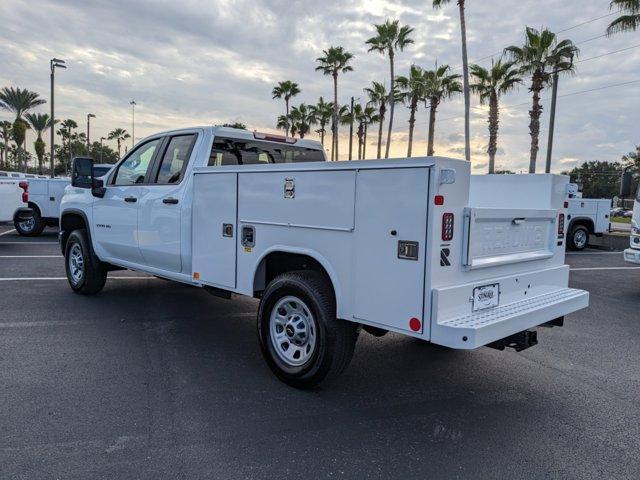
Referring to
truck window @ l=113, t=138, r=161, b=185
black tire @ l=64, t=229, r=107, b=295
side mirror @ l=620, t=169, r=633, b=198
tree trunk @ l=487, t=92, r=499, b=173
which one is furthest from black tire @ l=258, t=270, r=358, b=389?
tree trunk @ l=487, t=92, r=499, b=173

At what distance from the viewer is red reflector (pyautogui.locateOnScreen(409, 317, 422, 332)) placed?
333 cm

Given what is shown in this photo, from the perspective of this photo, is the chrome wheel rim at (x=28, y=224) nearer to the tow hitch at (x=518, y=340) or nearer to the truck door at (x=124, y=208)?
the truck door at (x=124, y=208)

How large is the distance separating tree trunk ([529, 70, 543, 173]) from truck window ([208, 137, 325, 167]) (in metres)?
24.4

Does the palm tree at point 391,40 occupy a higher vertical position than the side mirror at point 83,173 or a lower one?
higher

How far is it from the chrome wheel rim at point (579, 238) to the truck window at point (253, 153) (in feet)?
41.7

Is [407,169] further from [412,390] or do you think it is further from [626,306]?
[626,306]

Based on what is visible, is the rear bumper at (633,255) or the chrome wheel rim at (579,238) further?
the chrome wheel rim at (579,238)

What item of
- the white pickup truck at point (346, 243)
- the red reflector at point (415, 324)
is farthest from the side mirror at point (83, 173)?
the red reflector at point (415, 324)

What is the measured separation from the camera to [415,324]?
11.0 ft

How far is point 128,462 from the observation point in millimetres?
3037

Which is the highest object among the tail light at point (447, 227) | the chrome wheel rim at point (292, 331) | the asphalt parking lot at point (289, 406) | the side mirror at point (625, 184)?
the side mirror at point (625, 184)

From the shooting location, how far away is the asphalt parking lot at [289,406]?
308 cm

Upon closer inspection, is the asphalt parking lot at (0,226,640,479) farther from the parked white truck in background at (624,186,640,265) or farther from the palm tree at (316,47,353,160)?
the palm tree at (316,47,353,160)

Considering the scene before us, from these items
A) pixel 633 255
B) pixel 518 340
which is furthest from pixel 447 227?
pixel 633 255
